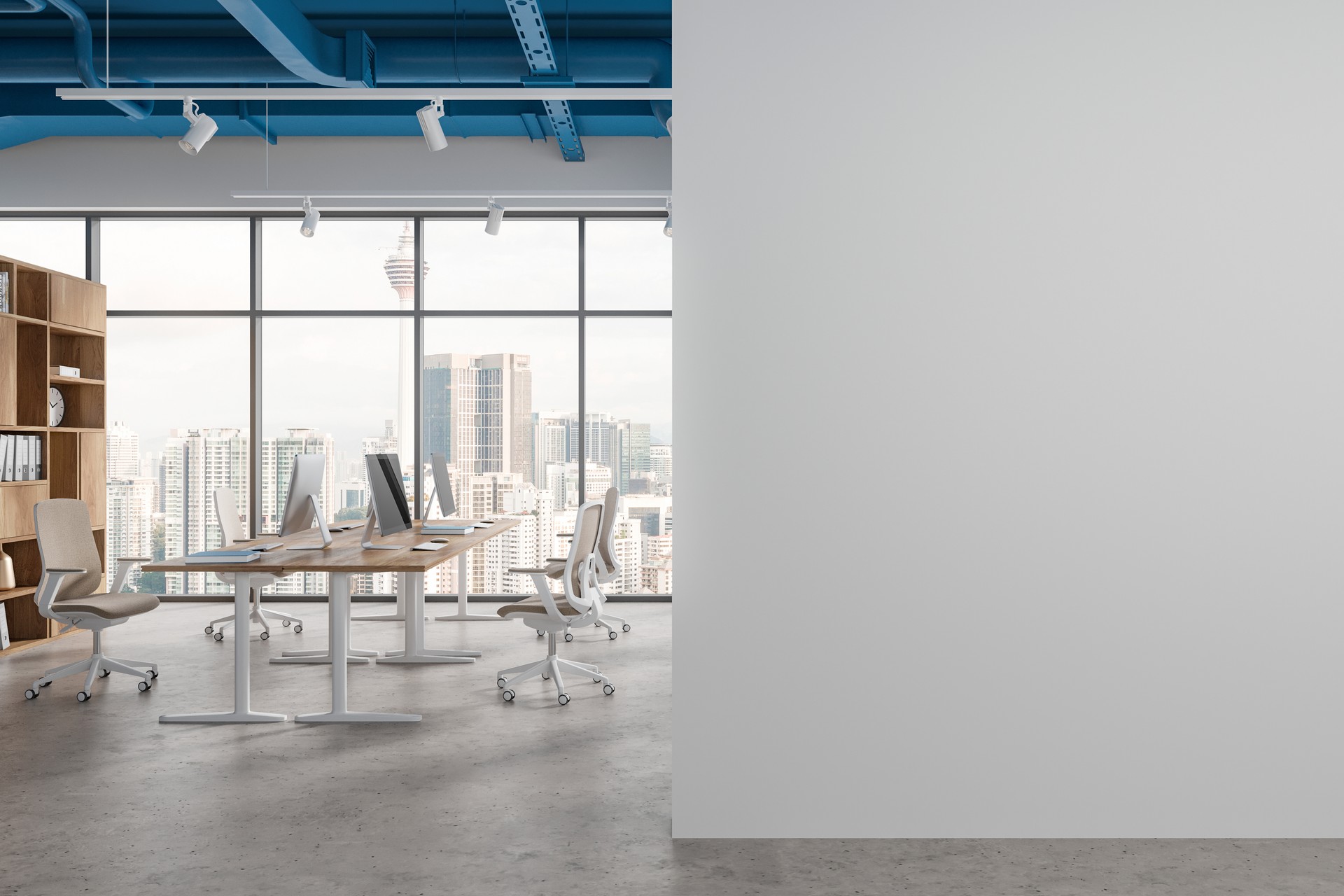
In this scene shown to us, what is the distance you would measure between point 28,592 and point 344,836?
14.0ft

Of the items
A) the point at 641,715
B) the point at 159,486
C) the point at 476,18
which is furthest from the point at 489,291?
the point at 641,715

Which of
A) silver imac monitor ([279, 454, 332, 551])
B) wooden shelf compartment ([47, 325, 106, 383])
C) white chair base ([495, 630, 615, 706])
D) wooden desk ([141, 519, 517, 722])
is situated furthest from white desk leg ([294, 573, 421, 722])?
wooden shelf compartment ([47, 325, 106, 383])

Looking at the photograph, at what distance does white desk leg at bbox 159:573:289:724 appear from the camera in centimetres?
445

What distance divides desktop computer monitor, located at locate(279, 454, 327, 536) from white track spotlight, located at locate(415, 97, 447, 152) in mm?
1982

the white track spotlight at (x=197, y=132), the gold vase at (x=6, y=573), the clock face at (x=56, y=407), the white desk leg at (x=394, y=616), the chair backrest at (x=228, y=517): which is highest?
the white track spotlight at (x=197, y=132)

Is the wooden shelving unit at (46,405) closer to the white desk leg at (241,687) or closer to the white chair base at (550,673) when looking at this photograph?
the white desk leg at (241,687)

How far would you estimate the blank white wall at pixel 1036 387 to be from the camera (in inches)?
123

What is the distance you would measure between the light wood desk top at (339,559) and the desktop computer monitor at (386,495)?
114mm

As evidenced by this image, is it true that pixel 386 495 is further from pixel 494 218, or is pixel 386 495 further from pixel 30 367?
pixel 30 367

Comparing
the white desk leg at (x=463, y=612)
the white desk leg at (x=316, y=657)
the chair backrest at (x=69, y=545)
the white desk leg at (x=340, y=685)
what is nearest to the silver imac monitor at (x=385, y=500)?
the white desk leg at (x=340, y=685)

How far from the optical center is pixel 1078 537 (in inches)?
123

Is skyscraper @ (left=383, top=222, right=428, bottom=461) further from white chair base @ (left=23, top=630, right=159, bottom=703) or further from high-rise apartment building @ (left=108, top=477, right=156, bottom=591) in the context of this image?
white chair base @ (left=23, top=630, right=159, bottom=703)

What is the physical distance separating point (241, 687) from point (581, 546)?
1.75 m

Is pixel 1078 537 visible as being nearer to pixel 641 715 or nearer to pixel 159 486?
pixel 641 715
